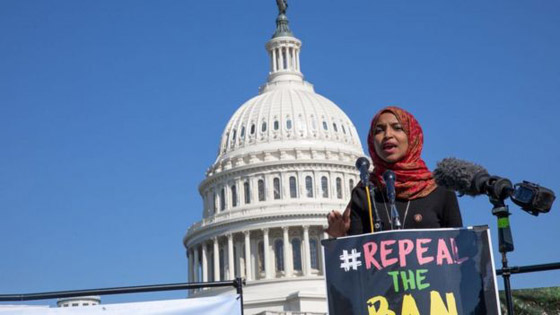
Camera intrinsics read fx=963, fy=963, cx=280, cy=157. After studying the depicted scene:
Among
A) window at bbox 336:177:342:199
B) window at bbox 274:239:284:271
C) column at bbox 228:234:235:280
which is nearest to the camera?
window at bbox 274:239:284:271

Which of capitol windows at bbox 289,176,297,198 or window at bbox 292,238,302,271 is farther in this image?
capitol windows at bbox 289,176,297,198

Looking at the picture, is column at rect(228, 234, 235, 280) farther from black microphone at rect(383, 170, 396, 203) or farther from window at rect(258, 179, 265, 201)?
black microphone at rect(383, 170, 396, 203)

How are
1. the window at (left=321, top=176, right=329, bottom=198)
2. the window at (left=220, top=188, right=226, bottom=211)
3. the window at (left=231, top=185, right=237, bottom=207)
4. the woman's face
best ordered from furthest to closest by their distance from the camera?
the window at (left=220, top=188, right=226, bottom=211), the window at (left=231, top=185, right=237, bottom=207), the window at (left=321, top=176, right=329, bottom=198), the woman's face

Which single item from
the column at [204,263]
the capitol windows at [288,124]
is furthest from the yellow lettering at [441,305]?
the capitol windows at [288,124]

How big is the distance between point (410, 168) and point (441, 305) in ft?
3.67

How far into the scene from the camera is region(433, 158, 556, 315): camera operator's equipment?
5449 millimetres

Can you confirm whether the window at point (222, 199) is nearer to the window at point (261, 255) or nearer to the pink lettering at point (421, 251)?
the window at point (261, 255)

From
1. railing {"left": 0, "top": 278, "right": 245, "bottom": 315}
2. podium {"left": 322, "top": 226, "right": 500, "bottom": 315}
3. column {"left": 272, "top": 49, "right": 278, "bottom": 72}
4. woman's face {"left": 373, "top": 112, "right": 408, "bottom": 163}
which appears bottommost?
podium {"left": 322, "top": 226, "right": 500, "bottom": 315}

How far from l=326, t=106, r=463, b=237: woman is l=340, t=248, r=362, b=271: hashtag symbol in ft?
1.32

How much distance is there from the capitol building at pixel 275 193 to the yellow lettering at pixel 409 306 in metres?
73.9

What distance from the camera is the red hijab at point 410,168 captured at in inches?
261

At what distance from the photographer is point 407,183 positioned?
262 inches

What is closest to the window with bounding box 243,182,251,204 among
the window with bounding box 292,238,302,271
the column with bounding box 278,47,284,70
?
the window with bounding box 292,238,302,271

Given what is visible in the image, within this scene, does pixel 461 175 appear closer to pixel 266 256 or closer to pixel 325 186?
pixel 266 256
